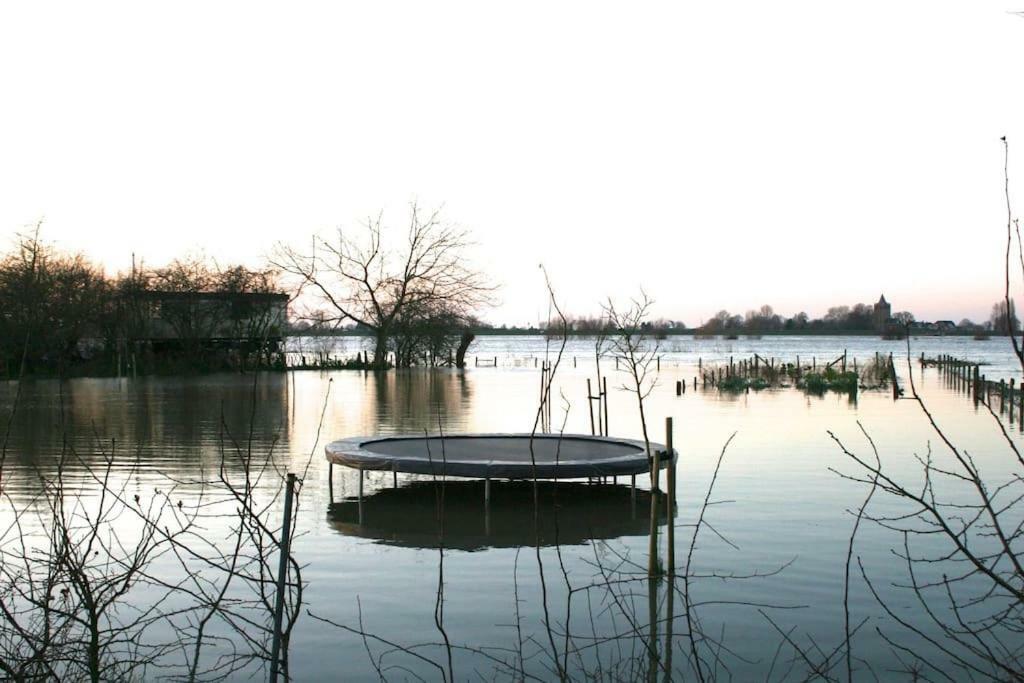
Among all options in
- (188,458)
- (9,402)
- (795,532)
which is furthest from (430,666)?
(9,402)

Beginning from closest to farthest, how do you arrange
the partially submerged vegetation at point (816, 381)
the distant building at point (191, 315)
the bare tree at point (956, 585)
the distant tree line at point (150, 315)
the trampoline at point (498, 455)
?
the bare tree at point (956, 585) < the trampoline at point (498, 455) < the partially submerged vegetation at point (816, 381) < the distant tree line at point (150, 315) < the distant building at point (191, 315)

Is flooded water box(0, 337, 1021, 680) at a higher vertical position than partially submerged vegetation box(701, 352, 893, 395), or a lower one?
lower

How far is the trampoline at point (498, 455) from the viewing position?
884cm

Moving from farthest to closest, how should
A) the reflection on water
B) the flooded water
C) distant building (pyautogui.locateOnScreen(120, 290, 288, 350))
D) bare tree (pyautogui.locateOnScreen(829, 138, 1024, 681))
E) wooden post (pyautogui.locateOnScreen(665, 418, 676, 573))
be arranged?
distant building (pyautogui.locateOnScreen(120, 290, 288, 350))
the reflection on water
wooden post (pyautogui.locateOnScreen(665, 418, 676, 573))
the flooded water
bare tree (pyautogui.locateOnScreen(829, 138, 1024, 681))

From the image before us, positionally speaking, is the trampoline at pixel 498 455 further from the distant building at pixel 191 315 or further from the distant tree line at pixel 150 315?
the distant building at pixel 191 315

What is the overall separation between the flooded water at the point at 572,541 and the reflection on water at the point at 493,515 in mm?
37

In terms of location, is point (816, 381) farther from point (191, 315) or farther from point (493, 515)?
point (191, 315)

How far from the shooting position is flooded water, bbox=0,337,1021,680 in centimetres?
534

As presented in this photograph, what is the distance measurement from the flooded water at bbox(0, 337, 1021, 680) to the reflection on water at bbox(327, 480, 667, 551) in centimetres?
4

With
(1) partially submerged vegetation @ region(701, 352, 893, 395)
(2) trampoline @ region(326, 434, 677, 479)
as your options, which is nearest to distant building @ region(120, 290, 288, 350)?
(1) partially submerged vegetation @ region(701, 352, 893, 395)

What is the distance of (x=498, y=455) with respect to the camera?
34.8 ft

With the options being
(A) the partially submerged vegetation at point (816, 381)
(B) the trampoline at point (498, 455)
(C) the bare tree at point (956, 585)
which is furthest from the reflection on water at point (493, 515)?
(A) the partially submerged vegetation at point (816, 381)

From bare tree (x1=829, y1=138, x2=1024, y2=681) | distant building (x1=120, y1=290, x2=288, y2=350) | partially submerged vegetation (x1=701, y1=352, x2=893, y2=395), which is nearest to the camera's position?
bare tree (x1=829, y1=138, x2=1024, y2=681)

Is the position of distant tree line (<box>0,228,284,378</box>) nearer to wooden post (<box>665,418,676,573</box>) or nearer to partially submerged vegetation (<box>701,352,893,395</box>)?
partially submerged vegetation (<box>701,352,893,395</box>)
